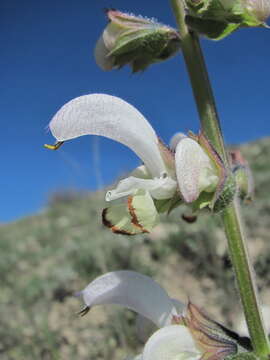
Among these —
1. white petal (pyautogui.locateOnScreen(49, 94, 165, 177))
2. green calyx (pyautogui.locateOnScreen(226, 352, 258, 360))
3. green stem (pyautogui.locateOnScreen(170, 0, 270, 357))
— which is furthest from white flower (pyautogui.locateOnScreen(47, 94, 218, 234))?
green calyx (pyautogui.locateOnScreen(226, 352, 258, 360))

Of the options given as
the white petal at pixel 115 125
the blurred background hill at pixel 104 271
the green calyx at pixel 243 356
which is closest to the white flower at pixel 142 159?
the white petal at pixel 115 125

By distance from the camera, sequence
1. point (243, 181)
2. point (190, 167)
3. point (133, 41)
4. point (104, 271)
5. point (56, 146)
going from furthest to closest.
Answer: point (104, 271)
point (243, 181)
point (133, 41)
point (56, 146)
point (190, 167)

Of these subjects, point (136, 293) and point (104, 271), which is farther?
point (104, 271)

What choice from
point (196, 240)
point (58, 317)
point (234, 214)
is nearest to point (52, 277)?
point (58, 317)

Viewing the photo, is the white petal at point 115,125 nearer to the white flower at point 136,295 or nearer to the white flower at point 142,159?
the white flower at point 142,159

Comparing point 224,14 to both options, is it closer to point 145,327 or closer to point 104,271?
point 145,327

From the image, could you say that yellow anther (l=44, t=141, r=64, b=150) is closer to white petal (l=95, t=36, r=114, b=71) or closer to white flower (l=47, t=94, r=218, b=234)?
white flower (l=47, t=94, r=218, b=234)

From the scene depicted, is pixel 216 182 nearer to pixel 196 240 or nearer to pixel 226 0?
pixel 226 0

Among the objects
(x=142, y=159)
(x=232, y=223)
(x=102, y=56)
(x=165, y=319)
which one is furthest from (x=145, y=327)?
(x=102, y=56)
